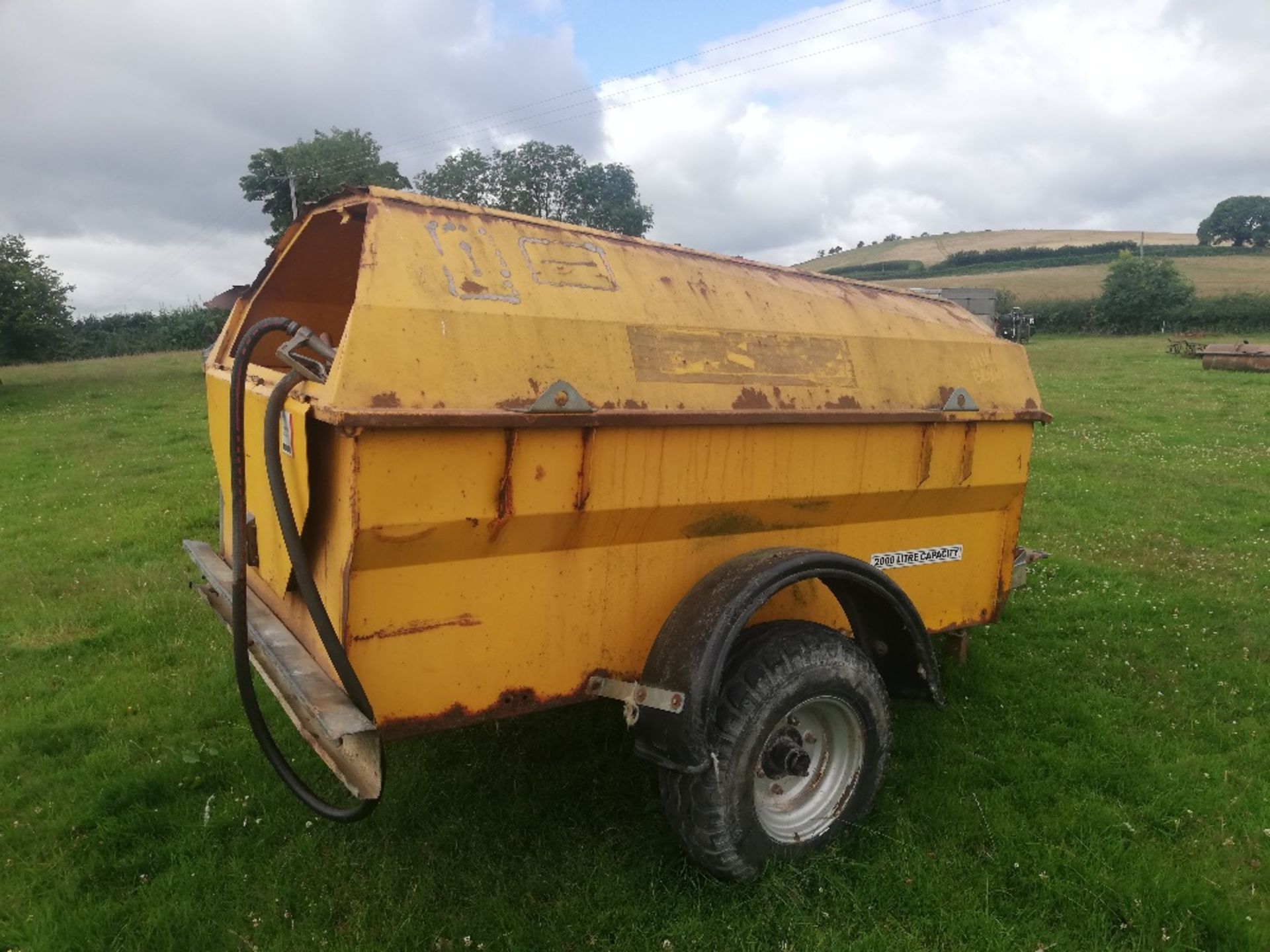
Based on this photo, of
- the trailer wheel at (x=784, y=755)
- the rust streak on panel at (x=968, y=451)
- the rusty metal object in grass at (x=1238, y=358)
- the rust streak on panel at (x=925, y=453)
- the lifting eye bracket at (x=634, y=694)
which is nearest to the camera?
the lifting eye bracket at (x=634, y=694)

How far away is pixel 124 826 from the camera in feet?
11.0

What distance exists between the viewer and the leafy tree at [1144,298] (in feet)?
130

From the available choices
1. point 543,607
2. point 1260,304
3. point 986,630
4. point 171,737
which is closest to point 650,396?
point 543,607

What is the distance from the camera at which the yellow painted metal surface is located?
7.97ft

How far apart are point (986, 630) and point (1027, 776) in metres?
1.68

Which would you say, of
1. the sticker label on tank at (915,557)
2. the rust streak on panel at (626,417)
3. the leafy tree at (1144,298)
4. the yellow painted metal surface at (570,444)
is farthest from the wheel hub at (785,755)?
the leafy tree at (1144,298)

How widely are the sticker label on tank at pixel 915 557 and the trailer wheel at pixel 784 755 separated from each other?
54cm

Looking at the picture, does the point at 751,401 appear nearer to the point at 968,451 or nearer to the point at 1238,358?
the point at 968,451

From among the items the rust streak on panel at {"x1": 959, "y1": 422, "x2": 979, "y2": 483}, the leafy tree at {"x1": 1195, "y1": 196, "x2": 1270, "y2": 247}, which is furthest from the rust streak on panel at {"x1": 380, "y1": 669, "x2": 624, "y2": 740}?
the leafy tree at {"x1": 1195, "y1": 196, "x2": 1270, "y2": 247}

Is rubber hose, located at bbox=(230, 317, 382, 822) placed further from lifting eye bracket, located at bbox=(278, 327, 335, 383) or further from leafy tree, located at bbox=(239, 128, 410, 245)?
leafy tree, located at bbox=(239, 128, 410, 245)

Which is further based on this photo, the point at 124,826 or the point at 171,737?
the point at 171,737

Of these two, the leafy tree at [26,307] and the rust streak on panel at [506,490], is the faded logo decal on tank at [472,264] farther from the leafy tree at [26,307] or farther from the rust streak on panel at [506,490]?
the leafy tree at [26,307]

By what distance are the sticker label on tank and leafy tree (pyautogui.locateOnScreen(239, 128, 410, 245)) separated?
109ft

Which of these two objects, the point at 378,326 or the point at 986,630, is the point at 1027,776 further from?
the point at 378,326
